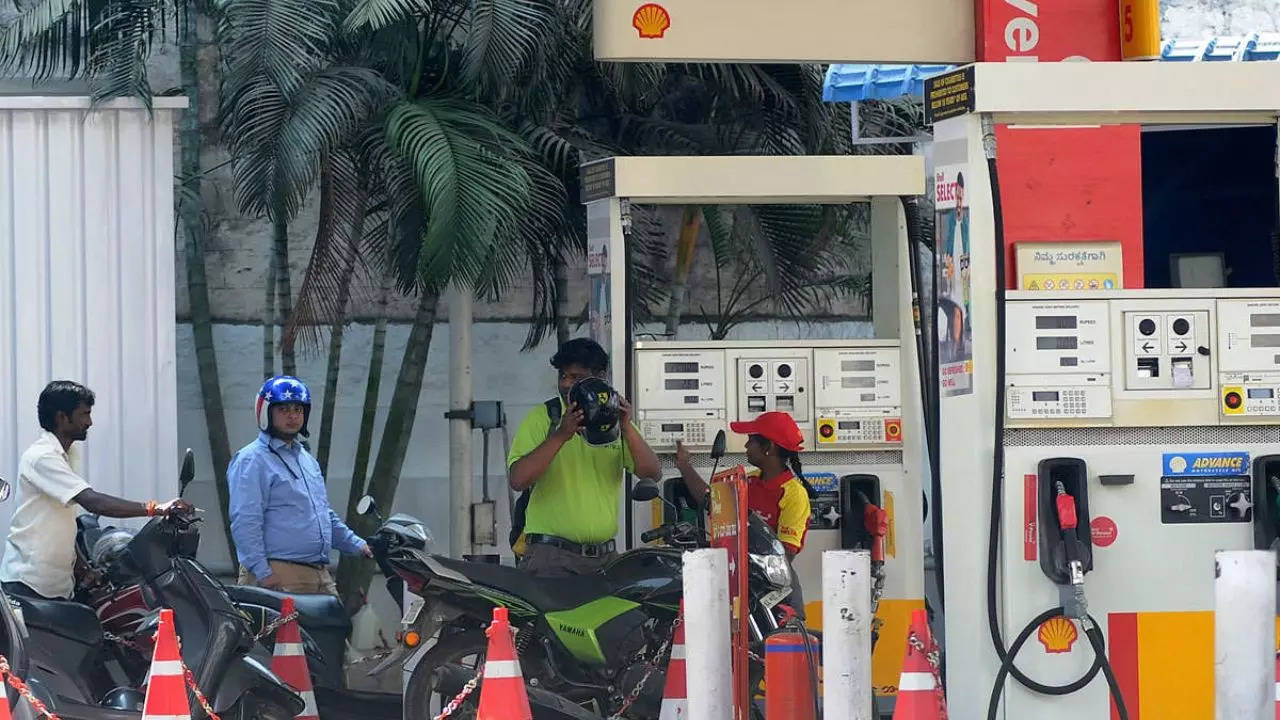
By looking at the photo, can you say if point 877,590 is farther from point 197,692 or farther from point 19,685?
point 19,685

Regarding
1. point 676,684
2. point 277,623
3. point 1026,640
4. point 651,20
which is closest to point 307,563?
point 277,623

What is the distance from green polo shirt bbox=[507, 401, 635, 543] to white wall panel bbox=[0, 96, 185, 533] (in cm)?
223

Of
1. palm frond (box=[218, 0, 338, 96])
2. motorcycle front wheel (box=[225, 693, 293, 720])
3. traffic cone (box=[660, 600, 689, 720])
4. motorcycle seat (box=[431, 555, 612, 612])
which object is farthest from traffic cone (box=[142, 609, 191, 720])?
palm frond (box=[218, 0, 338, 96])

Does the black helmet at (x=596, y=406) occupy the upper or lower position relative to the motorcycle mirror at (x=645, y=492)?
upper

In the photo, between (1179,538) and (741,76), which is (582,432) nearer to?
(1179,538)

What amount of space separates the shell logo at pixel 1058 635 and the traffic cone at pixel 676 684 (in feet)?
4.89

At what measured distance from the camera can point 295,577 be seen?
1020cm

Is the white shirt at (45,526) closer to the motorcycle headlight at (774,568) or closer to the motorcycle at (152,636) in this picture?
the motorcycle at (152,636)

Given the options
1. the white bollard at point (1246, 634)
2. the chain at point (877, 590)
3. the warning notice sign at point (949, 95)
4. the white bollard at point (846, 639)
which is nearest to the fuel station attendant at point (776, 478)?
the chain at point (877, 590)

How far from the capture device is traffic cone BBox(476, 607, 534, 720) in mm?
7707

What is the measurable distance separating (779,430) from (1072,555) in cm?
274

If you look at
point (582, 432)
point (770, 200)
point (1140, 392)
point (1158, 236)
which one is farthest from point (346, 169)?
point (1140, 392)

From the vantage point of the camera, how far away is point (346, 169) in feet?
40.7

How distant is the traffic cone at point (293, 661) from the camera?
9.27 metres
